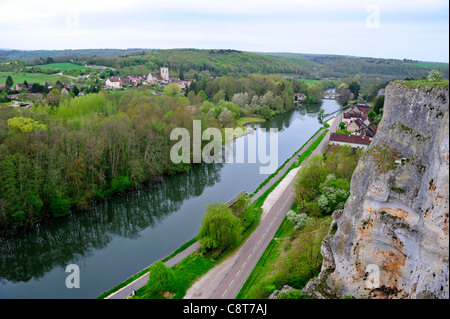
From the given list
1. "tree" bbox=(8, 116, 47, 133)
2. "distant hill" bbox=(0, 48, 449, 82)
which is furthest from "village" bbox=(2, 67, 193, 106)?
"tree" bbox=(8, 116, 47, 133)

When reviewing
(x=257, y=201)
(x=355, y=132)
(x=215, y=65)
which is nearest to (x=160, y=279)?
(x=257, y=201)

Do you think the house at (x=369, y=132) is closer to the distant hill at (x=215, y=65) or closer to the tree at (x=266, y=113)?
the tree at (x=266, y=113)

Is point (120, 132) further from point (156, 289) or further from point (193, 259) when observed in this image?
point (156, 289)

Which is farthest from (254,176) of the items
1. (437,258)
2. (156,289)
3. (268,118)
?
(268,118)

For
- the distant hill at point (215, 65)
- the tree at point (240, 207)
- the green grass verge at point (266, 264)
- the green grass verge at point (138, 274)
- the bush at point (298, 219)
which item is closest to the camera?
the green grass verge at point (266, 264)

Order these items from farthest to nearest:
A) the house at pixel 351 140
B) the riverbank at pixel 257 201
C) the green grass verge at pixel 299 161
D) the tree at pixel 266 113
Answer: the tree at pixel 266 113 → the house at pixel 351 140 → the green grass verge at pixel 299 161 → the riverbank at pixel 257 201

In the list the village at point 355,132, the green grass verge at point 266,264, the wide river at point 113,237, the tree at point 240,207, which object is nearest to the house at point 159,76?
the village at point 355,132
